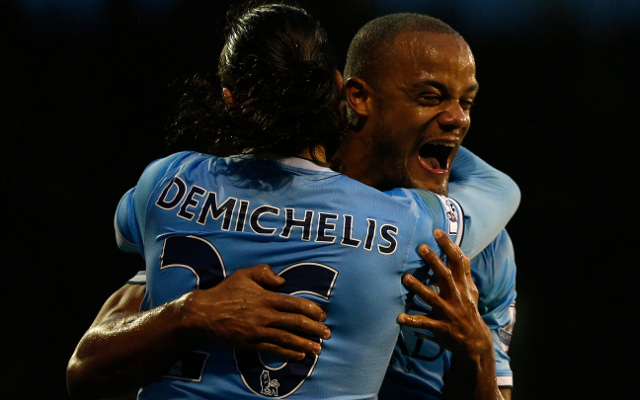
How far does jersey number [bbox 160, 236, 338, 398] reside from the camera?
1.25 metres

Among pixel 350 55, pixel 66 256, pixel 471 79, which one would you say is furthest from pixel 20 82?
pixel 471 79

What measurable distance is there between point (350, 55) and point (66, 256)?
1.80 meters

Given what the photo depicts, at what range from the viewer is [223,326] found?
1223mm

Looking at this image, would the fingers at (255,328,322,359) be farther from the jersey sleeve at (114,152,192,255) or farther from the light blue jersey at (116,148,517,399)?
the jersey sleeve at (114,152,192,255)

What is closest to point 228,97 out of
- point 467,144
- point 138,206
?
point 138,206

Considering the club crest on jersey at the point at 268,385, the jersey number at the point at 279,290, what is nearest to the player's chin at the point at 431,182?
the jersey number at the point at 279,290

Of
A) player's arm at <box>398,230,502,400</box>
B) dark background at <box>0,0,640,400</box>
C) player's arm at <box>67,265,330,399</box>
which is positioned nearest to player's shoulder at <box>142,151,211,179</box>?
player's arm at <box>67,265,330,399</box>

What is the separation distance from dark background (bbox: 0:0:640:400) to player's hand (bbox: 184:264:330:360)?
6.45 feet

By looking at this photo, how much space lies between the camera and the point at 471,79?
1770mm

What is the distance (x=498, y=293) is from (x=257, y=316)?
89 centimetres

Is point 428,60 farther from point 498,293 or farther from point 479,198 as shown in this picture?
point 498,293

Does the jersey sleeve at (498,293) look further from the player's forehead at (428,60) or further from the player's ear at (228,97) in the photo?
the player's ear at (228,97)

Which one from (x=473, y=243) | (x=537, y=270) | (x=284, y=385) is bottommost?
(x=537, y=270)

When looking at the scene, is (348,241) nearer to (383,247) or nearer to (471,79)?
(383,247)
